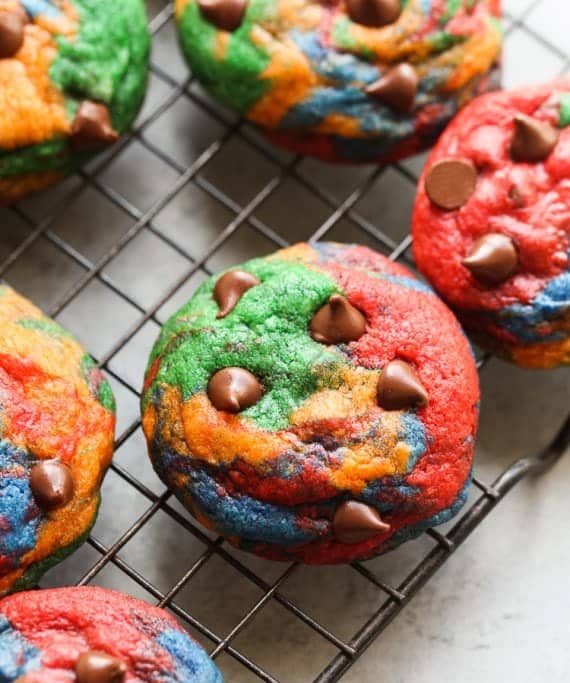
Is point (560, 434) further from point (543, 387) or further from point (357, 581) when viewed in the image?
point (357, 581)

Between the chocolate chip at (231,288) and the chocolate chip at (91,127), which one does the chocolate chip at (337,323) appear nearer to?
the chocolate chip at (231,288)

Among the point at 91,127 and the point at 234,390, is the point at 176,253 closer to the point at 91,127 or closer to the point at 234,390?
the point at 91,127

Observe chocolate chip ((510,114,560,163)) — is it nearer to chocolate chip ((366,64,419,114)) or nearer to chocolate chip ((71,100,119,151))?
chocolate chip ((366,64,419,114))

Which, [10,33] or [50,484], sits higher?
[10,33]

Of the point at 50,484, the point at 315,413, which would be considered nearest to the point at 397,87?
the point at 315,413

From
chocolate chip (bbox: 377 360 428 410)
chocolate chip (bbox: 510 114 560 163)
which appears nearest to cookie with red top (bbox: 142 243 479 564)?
chocolate chip (bbox: 377 360 428 410)

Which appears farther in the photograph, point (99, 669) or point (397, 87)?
point (397, 87)

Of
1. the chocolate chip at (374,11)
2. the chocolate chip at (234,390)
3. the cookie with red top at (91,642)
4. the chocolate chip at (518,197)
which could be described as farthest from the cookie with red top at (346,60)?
the cookie with red top at (91,642)
